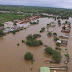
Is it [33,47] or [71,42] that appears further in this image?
[71,42]

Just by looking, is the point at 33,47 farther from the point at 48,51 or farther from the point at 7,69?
the point at 7,69

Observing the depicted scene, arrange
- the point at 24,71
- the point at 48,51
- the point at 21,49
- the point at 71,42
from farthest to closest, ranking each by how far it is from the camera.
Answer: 1. the point at 71,42
2. the point at 21,49
3. the point at 48,51
4. the point at 24,71

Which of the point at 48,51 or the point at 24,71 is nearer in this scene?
the point at 24,71

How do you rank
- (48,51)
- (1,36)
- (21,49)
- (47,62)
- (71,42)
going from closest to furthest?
1. (47,62)
2. (48,51)
3. (21,49)
4. (71,42)
5. (1,36)

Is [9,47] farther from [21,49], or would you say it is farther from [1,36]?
[1,36]

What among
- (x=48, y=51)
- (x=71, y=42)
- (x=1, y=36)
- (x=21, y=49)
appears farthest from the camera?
(x=1, y=36)

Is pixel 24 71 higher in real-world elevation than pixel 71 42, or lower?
lower

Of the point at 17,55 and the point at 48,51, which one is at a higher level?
the point at 48,51


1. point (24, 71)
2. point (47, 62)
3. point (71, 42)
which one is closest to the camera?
point (24, 71)

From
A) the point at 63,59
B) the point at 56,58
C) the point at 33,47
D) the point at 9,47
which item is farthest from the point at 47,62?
the point at 9,47

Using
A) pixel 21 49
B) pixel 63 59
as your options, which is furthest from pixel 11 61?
pixel 63 59
